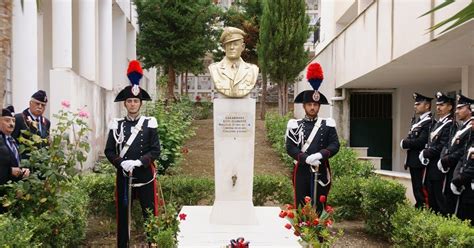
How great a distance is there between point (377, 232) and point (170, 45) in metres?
12.7

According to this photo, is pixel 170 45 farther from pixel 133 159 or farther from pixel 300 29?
pixel 133 159

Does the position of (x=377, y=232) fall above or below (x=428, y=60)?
below

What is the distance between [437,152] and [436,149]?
4 centimetres

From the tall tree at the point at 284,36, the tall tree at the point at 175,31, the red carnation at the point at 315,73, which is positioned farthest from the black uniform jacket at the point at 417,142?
the tall tree at the point at 175,31

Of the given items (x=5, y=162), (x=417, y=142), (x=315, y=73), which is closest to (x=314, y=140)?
(x=315, y=73)

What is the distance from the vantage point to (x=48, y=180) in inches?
182

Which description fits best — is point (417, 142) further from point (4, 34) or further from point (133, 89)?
point (4, 34)

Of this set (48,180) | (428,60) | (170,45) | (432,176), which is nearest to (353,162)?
(428,60)

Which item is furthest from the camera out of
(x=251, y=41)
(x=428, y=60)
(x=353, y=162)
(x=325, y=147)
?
(x=251, y=41)

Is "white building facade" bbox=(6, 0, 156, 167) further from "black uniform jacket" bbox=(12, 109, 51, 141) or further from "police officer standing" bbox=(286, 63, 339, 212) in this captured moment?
"police officer standing" bbox=(286, 63, 339, 212)

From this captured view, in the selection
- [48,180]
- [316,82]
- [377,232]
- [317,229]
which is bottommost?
[377,232]

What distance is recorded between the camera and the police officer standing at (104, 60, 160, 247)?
5.55m

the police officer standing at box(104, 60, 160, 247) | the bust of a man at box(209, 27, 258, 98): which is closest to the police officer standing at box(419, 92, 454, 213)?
the bust of a man at box(209, 27, 258, 98)

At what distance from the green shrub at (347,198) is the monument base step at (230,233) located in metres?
1.39
